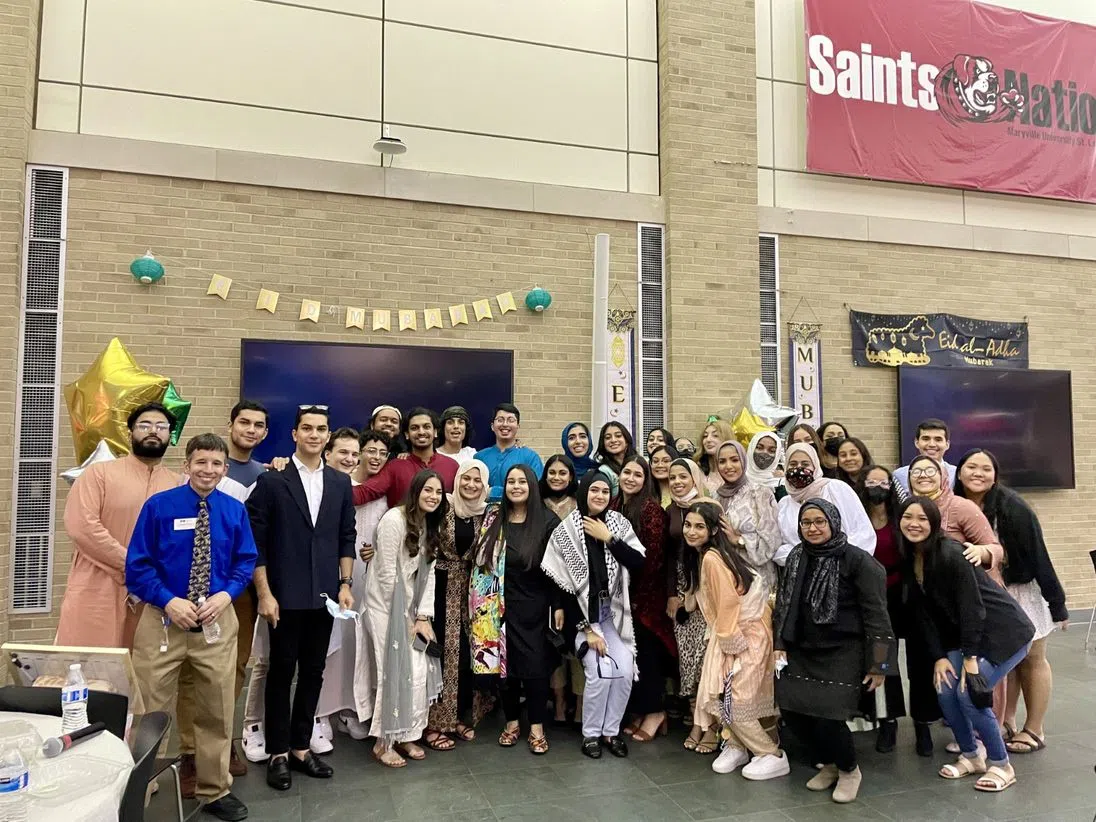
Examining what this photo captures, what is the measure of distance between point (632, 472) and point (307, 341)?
9.72 feet

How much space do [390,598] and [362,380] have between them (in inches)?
97.6

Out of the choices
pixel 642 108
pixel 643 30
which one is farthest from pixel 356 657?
pixel 643 30

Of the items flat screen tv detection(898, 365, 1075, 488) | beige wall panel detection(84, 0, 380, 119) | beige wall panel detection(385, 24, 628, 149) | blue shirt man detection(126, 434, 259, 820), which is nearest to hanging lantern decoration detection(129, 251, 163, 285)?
beige wall panel detection(84, 0, 380, 119)

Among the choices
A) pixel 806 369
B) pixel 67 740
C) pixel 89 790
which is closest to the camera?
pixel 89 790

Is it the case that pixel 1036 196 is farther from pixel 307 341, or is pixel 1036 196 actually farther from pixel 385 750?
pixel 385 750

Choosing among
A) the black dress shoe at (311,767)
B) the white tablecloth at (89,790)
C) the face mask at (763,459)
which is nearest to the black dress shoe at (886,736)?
the face mask at (763,459)

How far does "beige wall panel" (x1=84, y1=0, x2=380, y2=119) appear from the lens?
5.41 metres

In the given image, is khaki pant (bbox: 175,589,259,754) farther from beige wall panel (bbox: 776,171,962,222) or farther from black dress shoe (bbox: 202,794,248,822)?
beige wall panel (bbox: 776,171,962,222)

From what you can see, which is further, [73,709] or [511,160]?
[511,160]

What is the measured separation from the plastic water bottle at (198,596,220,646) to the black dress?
4.43ft

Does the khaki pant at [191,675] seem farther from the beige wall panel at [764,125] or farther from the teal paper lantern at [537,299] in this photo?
the beige wall panel at [764,125]

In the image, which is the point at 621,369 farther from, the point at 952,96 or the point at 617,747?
the point at 952,96

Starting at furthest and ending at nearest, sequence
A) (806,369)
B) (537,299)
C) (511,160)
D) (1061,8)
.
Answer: (1061,8)
(806,369)
(511,160)
(537,299)

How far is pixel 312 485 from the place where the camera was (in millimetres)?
3406
